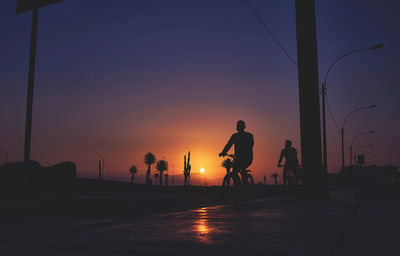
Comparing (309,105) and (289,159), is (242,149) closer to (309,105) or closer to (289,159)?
(309,105)

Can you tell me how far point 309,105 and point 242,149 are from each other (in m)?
2.46

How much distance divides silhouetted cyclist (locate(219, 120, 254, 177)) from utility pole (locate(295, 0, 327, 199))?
5.79 ft

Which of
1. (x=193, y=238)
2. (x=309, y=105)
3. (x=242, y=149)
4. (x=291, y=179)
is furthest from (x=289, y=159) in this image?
(x=193, y=238)

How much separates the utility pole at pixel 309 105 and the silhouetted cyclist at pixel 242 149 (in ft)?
5.79

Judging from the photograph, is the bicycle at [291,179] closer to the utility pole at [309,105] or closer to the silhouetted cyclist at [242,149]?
the utility pole at [309,105]

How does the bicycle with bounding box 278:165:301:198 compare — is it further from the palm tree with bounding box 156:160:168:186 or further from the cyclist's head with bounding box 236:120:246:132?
the palm tree with bounding box 156:160:168:186

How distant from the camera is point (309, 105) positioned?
10.5 meters

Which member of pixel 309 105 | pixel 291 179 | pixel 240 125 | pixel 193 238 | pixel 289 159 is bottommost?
pixel 193 238

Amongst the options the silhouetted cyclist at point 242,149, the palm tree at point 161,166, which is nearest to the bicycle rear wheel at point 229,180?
the silhouetted cyclist at point 242,149

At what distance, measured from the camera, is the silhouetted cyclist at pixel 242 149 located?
31.7 ft

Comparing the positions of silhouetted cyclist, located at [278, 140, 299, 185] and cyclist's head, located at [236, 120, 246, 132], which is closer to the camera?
cyclist's head, located at [236, 120, 246, 132]

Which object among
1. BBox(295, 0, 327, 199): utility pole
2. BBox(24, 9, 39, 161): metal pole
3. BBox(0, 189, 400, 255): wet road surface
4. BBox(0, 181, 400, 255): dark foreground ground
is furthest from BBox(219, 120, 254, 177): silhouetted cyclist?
BBox(24, 9, 39, 161): metal pole

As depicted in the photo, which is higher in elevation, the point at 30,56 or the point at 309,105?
the point at 30,56

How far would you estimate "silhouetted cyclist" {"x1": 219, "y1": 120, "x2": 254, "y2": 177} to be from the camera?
9.67 m
